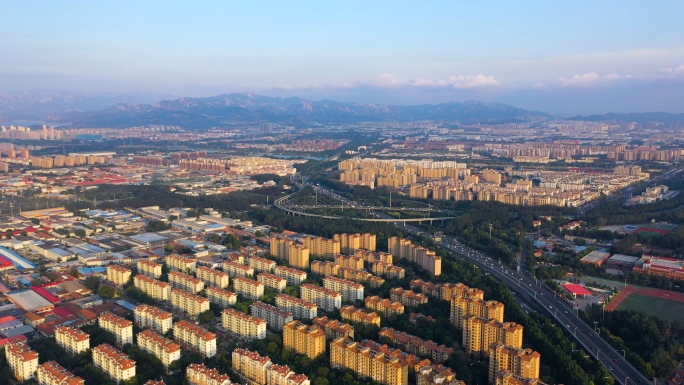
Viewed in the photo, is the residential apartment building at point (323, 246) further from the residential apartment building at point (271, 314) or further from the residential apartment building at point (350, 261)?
the residential apartment building at point (271, 314)

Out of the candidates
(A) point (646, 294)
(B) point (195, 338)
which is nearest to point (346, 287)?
(B) point (195, 338)

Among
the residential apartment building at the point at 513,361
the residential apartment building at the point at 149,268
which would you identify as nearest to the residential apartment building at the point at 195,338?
the residential apartment building at the point at 149,268

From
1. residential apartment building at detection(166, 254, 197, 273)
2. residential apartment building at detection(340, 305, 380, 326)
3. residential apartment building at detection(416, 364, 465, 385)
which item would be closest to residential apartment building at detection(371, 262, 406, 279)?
residential apartment building at detection(340, 305, 380, 326)

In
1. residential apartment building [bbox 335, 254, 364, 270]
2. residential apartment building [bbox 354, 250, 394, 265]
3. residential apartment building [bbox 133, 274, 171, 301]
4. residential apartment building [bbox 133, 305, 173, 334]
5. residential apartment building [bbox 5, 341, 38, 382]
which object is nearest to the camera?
residential apartment building [bbox 5, 341, 38, 382]

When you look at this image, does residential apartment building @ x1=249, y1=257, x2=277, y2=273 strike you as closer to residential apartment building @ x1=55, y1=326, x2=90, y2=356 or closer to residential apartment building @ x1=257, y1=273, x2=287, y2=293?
residential apartment building @ x1=257, y1=273, x2=287, y2=293

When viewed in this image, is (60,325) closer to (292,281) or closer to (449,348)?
(292,281)
